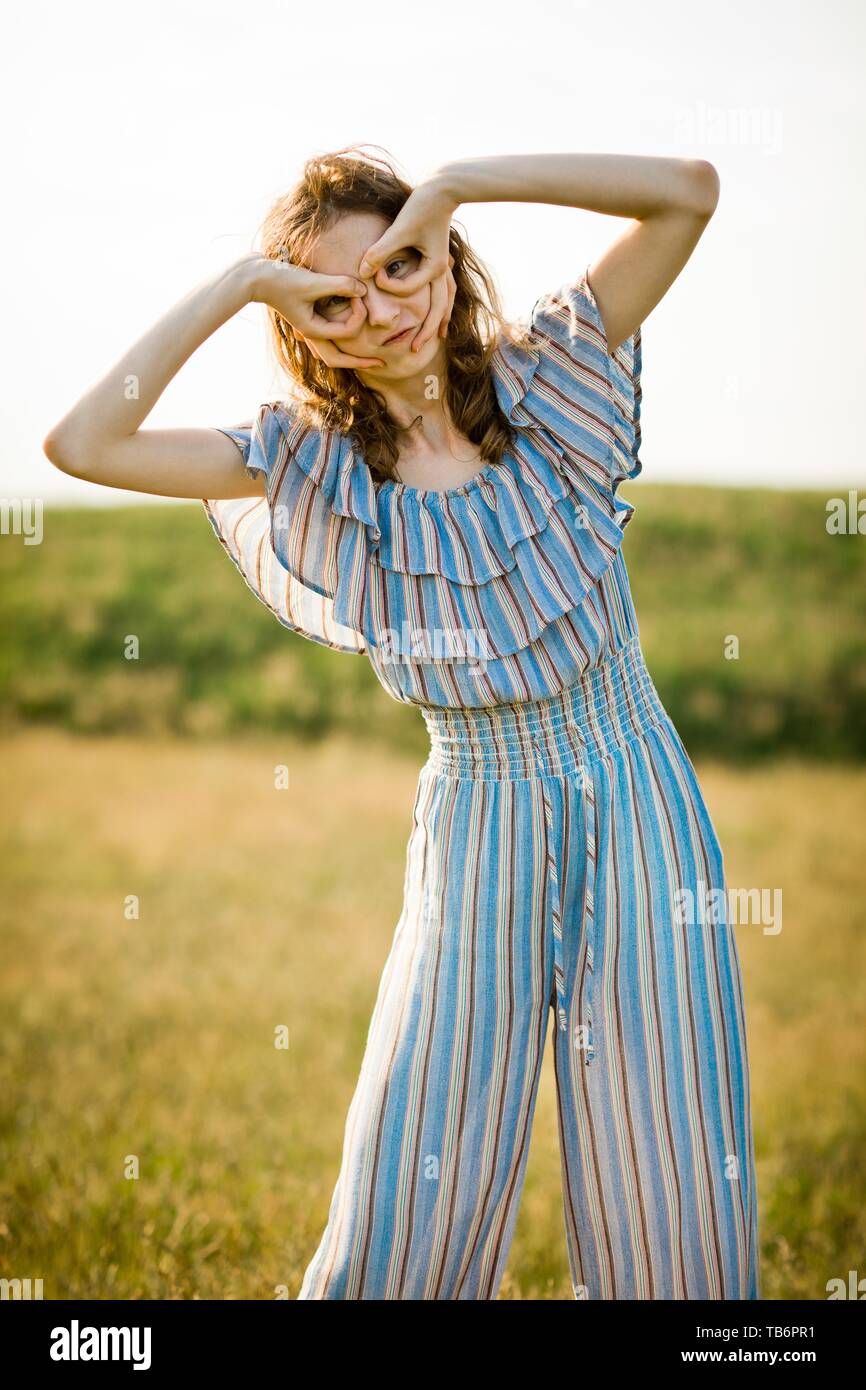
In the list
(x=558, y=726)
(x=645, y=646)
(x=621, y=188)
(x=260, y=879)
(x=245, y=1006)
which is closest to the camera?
(x=621, y=188)

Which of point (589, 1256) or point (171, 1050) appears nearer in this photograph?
point (589, 1256)

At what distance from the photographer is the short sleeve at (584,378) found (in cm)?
209

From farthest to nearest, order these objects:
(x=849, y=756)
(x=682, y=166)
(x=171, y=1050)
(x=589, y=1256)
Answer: (x=849, y=756) → (x=171, y=1050) → (x=589, y=1256) → (x=682, y=166)

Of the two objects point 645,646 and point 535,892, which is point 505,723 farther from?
point 645,646

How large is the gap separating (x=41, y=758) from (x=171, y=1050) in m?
5.50

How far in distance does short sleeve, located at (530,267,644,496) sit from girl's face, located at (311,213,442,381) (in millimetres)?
229

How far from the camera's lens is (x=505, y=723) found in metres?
2.12

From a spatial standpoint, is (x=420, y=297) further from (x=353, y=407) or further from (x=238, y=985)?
(x=238, y=985)

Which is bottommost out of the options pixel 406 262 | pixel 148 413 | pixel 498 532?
pixel 498 532

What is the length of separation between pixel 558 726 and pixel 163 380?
83cm

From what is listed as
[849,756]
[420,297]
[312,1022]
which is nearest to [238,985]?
[312,1022]

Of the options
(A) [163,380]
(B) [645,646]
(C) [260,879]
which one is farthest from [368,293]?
(B) [645,646]

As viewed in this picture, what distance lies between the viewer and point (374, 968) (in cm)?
639

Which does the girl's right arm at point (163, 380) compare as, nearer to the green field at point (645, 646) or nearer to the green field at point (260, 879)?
the green field at point (260, 879)
